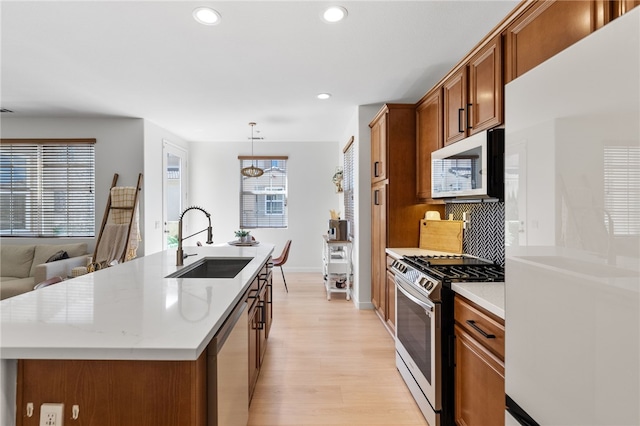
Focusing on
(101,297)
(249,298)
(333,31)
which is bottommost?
(249,298)

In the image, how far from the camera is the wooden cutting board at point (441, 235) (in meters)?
2.87

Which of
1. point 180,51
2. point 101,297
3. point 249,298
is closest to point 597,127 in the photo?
point 249,298

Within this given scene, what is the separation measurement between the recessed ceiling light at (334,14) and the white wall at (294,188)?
4233mm

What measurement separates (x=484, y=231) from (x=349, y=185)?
8.91 ft

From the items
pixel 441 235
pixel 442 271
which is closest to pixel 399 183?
pixel 441 235

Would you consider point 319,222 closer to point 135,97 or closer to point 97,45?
point 135,97

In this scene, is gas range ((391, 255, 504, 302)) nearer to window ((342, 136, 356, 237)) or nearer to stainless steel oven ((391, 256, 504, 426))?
stainless steel oven ((391, 256, 504, 426))

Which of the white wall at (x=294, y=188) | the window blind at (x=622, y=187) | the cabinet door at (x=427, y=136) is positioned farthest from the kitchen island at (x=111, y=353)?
the white wall at (x=294, y=188)

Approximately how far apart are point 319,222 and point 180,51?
4242 mm

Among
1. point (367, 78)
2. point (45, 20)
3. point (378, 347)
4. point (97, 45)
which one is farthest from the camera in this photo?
point (367, 78)

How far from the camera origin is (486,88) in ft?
6.51

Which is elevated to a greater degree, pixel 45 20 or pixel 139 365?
pixel 45 20

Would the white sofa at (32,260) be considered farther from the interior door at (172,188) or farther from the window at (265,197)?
the window at (265,197)

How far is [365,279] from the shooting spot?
13.3ft
